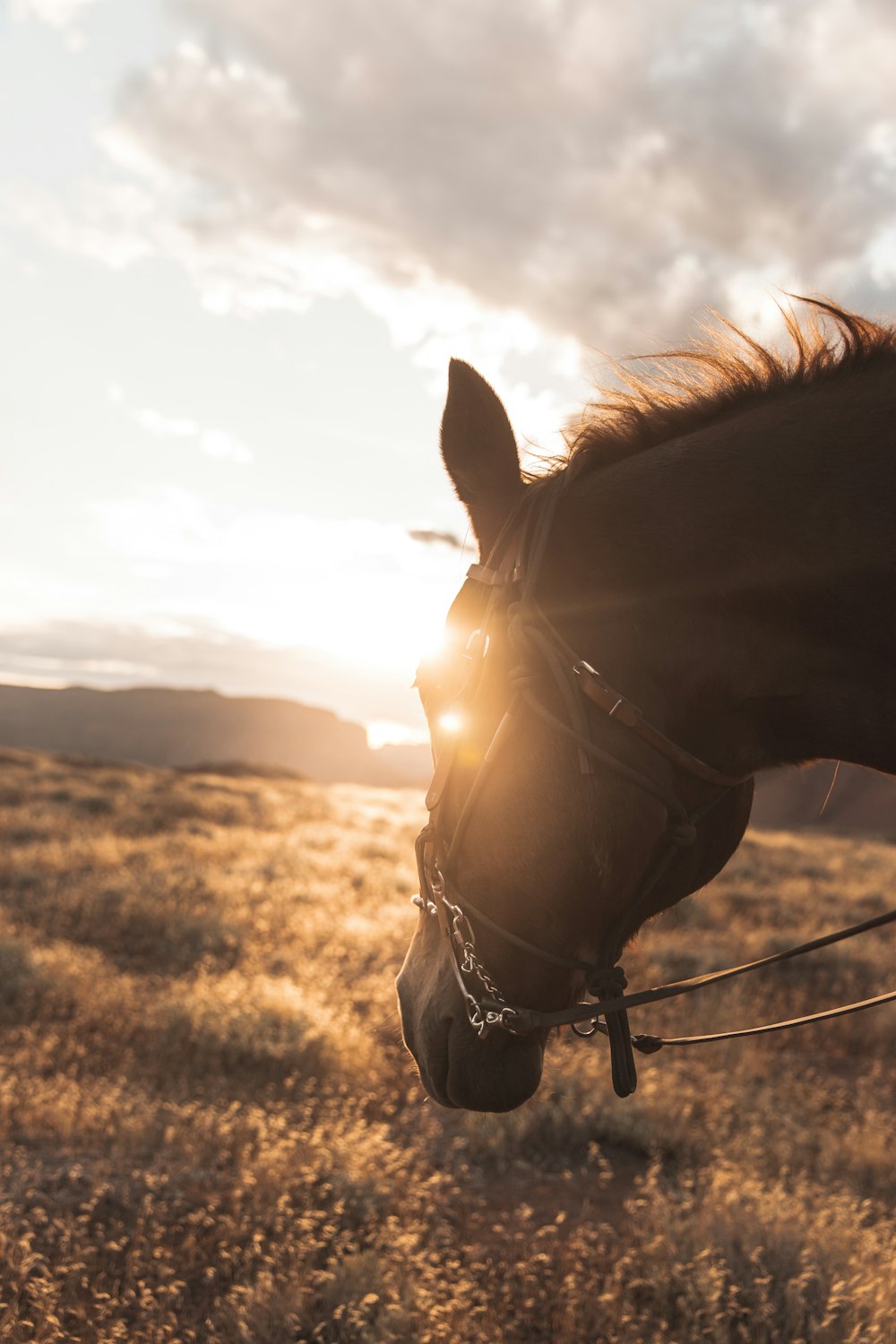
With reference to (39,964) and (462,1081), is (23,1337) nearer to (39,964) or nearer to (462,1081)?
(462,1081)

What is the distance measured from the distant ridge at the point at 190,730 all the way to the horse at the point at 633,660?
11402 cm

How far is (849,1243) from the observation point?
3.94 meters

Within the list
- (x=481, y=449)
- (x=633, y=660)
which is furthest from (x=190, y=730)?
(x=633, y=660)

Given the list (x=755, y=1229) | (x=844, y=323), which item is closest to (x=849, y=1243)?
(x=755, y=1229)

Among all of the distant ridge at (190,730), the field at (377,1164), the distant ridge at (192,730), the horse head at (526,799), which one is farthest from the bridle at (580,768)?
the distant ridge at (190,730)

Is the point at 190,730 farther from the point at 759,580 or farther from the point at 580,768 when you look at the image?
the point at 759,580

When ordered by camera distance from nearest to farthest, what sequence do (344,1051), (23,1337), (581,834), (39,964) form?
(581,834) < (23,1337) < (344,1051) < (39,964)

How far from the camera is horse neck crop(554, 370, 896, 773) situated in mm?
1784

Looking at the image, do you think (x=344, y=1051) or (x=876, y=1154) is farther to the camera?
(x=344, y=1051)

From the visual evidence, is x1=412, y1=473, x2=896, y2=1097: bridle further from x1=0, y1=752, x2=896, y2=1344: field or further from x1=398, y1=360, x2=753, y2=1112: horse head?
x1=0, y1=752, x2=896, y2=1344: field

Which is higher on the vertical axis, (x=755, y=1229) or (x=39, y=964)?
(x=755, y=1229)

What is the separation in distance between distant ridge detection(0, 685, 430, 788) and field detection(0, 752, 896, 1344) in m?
108

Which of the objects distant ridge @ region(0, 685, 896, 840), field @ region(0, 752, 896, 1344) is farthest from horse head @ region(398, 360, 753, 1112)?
distant ridge @ region(0, 685, 896, 840)

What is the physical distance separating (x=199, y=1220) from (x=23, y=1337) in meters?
0.95
